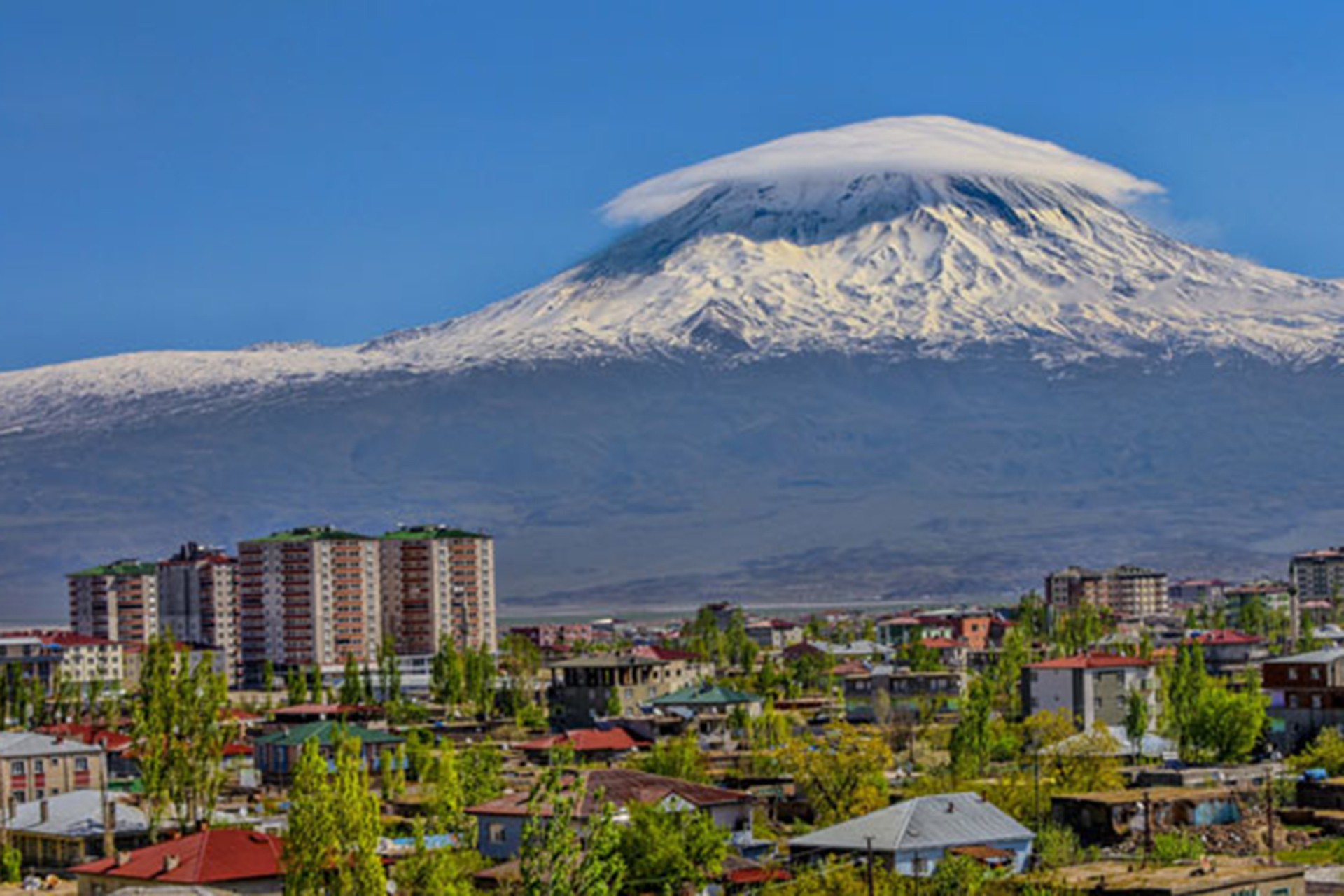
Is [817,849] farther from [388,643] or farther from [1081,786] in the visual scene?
[388,643]

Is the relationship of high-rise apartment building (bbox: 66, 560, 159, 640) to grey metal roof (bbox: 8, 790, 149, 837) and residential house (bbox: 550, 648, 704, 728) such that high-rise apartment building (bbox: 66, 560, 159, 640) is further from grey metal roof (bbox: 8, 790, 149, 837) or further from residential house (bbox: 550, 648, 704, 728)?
grey metal roof (bbox: 8, 790, 149, 837)

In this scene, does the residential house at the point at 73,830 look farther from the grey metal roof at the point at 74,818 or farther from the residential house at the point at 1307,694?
the residential house at the point at 1307,694

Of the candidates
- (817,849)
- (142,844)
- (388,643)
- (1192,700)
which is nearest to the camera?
(817,849)

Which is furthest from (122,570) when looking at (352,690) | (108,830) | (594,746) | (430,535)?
(108,830)

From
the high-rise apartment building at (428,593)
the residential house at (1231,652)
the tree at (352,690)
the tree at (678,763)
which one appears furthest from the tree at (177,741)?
the high-rise apartment building at (428,593)

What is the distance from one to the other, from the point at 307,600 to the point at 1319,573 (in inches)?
3274

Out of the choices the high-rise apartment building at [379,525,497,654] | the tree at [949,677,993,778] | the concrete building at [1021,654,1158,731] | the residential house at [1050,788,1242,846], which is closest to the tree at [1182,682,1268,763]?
the tree at [949,677,993,778]

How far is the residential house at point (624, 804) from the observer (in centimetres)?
4412

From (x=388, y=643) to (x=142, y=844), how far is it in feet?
222

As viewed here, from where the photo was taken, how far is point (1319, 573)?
607ft

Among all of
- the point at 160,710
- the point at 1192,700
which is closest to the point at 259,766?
the point at 160,710

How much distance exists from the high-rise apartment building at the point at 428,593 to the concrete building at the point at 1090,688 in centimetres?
6653

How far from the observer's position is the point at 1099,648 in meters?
109

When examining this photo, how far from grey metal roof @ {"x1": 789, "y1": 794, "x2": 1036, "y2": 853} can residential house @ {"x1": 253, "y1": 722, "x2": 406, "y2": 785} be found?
2728cm
